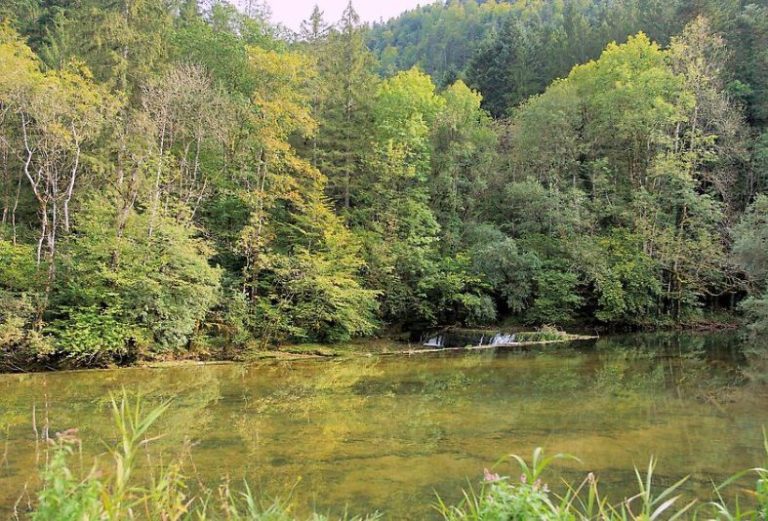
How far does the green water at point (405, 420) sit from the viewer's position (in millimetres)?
6797

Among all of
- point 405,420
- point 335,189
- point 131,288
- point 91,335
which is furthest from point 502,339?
point 91,335

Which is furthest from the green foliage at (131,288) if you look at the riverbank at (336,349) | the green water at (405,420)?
the green water at (405,420)

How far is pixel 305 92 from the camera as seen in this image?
22.4 m

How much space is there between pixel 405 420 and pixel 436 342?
11239 millimetres

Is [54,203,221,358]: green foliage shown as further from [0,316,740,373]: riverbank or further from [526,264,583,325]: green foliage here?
[526,264,583,325]: green foliage

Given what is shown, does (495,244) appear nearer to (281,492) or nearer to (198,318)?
(198,318)

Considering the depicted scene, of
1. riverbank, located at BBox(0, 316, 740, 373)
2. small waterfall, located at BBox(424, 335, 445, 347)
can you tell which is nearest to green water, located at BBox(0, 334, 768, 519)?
riverbank, located at BBox(0, 316, 740, 373)

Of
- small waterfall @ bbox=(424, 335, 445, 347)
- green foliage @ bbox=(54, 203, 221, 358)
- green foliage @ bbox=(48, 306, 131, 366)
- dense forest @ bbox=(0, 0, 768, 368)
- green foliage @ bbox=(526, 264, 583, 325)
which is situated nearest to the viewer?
green foliage @ bbox=(48, 306, 131, 366)

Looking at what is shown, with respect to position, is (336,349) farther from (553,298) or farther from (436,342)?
(553,298)

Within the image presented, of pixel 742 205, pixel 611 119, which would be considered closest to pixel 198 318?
pixel 611 119

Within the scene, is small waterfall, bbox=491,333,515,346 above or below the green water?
below

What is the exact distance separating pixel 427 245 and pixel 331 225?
13.5 ft

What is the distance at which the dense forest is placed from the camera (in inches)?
597

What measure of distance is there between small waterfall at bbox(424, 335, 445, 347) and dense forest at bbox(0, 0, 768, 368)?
1259mm
